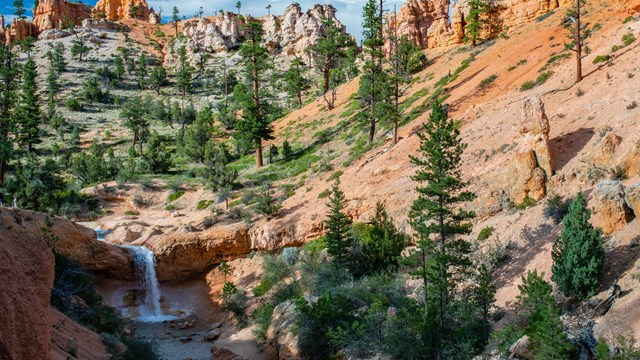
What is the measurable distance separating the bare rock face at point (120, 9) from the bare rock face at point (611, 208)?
14787 cm

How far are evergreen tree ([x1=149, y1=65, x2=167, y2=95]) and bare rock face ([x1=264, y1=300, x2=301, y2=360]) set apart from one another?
79.4 m

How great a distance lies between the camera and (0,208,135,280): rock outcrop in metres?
27.1

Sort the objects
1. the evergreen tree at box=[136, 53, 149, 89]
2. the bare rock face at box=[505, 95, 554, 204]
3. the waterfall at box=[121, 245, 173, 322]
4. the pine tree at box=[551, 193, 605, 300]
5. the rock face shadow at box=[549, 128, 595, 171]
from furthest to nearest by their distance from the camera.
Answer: the evergreen tree at box=[136, 53, 149, 89] < the waterfall at box=[121, 245, 173, 322] < the rock face shadow at box=[549, 128, 595, 171] < the bare rock face at box=[505, 95, 554, 204] < the pine tree at box=[551, 193, 605, 300]

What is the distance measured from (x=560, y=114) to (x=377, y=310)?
16.4m

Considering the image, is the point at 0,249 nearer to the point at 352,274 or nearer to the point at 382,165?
the point at 352,274

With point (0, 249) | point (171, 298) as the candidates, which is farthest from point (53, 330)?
point (171, 298)

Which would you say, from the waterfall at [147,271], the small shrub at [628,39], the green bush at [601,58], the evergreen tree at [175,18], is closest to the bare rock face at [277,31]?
the evergreen tree at [175,18]

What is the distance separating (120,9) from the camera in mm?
144875

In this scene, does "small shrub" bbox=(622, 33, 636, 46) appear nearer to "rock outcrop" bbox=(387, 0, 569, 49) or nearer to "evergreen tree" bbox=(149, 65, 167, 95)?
"rock outcrop" bbox=(387, 0, 569, 49)

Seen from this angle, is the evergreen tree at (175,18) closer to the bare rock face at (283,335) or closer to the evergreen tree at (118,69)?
the evergreen tree at (118,69)

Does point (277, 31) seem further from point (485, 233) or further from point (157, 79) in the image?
point (485, 233)

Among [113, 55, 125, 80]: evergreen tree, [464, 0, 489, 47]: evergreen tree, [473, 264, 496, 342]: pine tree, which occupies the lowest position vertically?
[473, 264, 496, 342]: pine tree

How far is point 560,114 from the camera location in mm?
25781

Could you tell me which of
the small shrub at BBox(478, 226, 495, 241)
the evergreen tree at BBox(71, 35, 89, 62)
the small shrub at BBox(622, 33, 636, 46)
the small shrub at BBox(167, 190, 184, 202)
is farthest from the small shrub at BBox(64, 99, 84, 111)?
the small shrub at BBox(622, 33, 636, 46)
